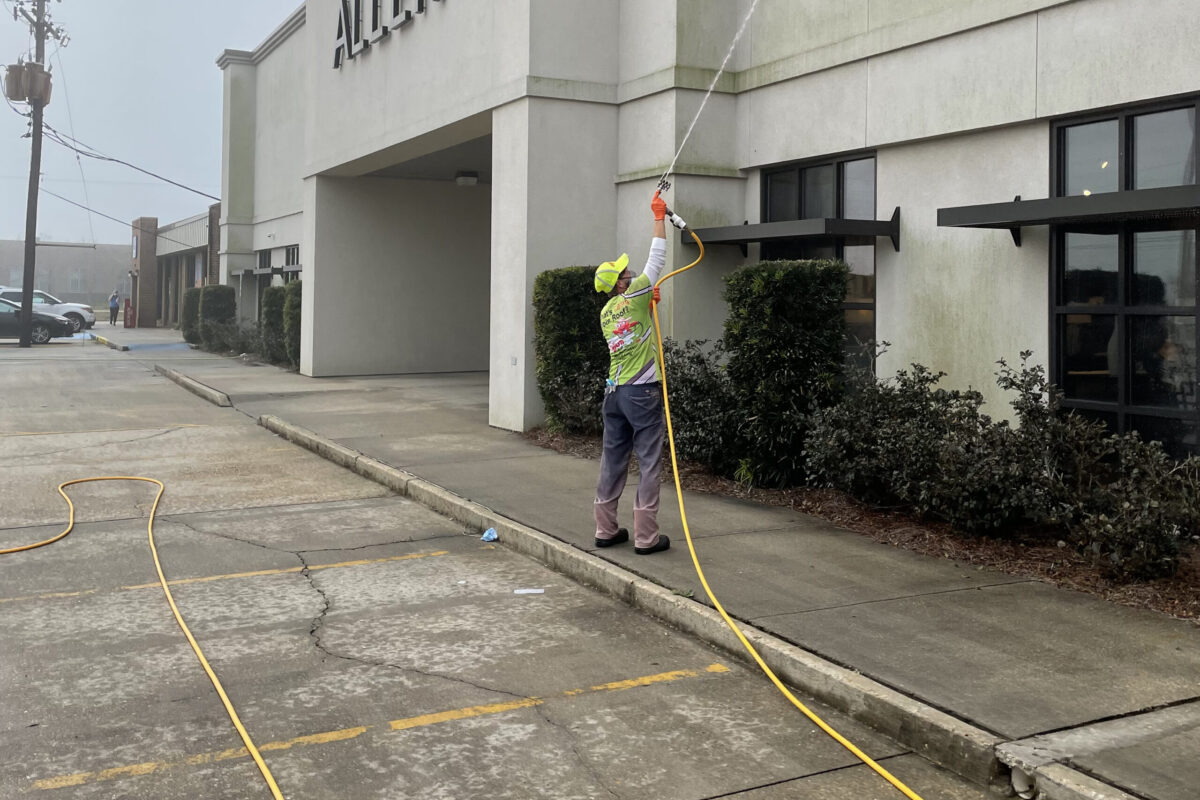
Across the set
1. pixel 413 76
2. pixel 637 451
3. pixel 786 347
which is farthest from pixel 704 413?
pixel 413 76

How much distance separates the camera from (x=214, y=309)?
3303cm

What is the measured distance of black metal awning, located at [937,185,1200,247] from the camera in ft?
26.2

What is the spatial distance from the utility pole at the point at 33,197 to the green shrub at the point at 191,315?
217 inches

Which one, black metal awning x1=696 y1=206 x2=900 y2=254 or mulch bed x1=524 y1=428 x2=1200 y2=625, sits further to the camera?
black metal awning x1=696 y1=206 x2=900 y2=254

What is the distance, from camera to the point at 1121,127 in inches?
359

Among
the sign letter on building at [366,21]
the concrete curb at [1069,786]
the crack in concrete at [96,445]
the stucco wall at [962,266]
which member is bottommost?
the concrete curb at [1069,786]

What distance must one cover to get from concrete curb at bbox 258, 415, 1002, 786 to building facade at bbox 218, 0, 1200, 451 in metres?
4.42

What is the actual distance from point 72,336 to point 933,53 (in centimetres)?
3957

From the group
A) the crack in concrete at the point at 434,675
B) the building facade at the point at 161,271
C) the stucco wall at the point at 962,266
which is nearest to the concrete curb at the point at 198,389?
the stucco wall at the point at 962,266

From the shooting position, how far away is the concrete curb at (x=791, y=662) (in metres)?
4.64

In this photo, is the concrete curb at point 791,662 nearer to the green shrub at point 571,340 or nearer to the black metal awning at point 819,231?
the green shrub at point 571,340

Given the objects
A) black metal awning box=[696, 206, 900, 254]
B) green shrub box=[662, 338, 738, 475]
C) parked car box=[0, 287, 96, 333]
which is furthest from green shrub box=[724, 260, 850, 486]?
parked car box=[0, 287, 96, 333]

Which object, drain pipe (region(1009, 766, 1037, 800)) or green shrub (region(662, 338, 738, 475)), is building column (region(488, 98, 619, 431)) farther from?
drain pipe (region(1009, 766, 1037, 800))

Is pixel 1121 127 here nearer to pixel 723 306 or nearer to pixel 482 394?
pixel 723 306
